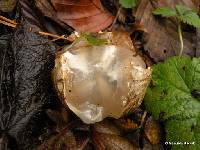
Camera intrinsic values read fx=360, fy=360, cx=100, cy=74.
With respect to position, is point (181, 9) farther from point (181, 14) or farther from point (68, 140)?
point (68, 140)

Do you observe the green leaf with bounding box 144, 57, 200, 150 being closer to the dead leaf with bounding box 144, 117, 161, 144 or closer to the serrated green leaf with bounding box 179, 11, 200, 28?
the dead leaf with bounding box 144, 117, 161, 144

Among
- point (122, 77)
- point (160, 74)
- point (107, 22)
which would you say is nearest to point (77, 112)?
point (122, 77)

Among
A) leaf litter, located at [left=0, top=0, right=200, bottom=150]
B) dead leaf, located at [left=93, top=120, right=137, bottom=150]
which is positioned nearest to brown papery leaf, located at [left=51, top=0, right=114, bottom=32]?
leaf litter, located at [left=0, top=0, right=200, bottom=150]

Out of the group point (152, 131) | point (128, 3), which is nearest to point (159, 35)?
point (128, 3)

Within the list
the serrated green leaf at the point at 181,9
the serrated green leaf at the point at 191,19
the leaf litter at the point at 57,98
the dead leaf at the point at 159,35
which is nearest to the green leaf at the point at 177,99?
the leaf litter at the point at 57,98

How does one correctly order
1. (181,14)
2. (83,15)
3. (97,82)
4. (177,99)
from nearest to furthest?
(97,82)
(177,99)
(83,15)
(181,14)

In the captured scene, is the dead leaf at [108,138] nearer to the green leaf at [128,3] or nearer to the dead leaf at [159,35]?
the dead leaf at [159,35]
